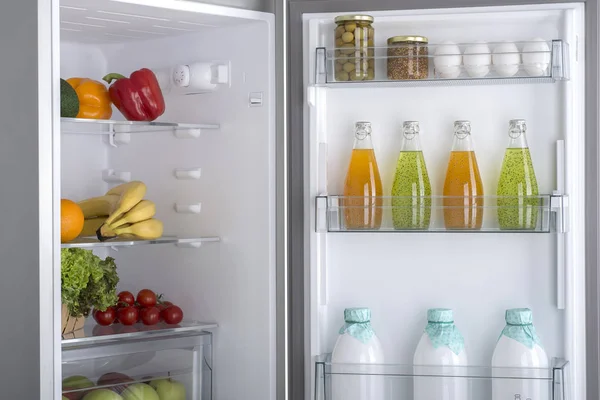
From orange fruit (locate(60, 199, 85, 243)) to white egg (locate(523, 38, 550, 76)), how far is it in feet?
3.41

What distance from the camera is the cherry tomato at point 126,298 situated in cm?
202


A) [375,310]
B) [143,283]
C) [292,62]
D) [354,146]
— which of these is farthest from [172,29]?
[375,310]

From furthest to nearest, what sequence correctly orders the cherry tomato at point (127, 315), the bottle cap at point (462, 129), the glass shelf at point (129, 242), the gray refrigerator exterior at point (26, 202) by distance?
the cherry tomato at point (127, 315) → the bottle cap at point (462, 129) → the glass shelf at point (129, 242) → the gray refrigerator exterior at point (26, 202)

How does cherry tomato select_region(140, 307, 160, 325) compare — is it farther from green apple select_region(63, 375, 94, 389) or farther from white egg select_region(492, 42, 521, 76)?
white egg select_region(492, 42, 521, 76)

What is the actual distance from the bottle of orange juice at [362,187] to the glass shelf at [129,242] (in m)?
0.36

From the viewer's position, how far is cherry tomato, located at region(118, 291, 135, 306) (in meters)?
2.02

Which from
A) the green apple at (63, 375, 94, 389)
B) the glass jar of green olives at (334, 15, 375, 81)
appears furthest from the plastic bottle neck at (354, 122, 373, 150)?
the green apple at (63, 375, 94, 389)

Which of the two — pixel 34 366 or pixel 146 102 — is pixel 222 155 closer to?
pixel 146 102

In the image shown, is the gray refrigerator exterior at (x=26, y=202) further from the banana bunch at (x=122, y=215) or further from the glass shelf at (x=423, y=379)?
the glass shelf at (x=423, y=379)

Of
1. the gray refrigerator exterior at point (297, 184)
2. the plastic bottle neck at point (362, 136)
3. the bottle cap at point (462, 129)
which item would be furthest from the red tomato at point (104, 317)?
the bottle cap at point (462, 129)

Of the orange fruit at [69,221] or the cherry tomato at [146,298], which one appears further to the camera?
the cherry tomato at [146,298]

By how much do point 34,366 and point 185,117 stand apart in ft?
2.56

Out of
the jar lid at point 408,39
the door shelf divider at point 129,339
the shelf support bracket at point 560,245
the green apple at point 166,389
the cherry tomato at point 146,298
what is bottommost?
the green apple at point 166,389

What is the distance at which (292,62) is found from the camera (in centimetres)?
194
